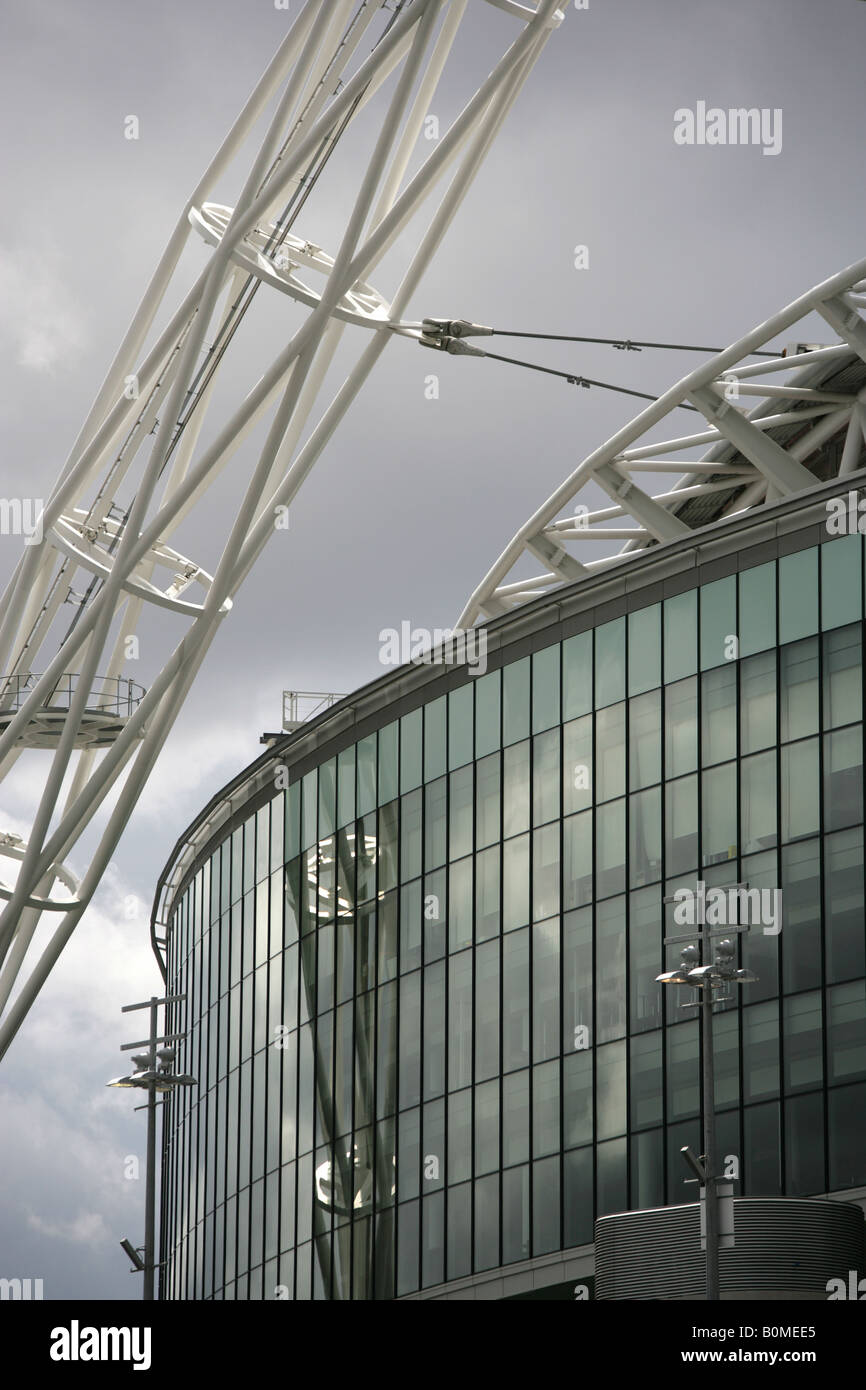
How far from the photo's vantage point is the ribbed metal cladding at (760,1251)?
34800mm

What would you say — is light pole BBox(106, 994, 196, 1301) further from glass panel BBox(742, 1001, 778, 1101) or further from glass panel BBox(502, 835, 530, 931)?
glass panel BBox(742, 1001, 778, 1101)

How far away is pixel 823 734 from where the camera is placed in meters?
39.2

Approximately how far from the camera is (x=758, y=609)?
41250 millimetres

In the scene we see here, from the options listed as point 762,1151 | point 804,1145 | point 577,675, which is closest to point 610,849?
point 577,675

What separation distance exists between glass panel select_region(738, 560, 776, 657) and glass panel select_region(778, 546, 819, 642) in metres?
0.25

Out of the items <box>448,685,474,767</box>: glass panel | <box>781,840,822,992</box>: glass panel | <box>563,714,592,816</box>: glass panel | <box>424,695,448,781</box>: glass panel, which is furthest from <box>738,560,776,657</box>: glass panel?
<box>424,695,448,781</box>: glass panel

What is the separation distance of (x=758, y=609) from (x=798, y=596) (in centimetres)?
113

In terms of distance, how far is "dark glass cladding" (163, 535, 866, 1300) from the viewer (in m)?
39.0

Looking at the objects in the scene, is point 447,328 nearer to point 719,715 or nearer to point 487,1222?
point 719,715

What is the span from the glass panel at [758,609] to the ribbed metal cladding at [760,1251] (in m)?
12.0

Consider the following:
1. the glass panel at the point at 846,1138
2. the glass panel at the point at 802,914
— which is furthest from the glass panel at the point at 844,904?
the glass panel at the point at 846,1138

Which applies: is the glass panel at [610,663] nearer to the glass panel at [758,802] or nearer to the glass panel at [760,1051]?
the glass panel at [758,802]
